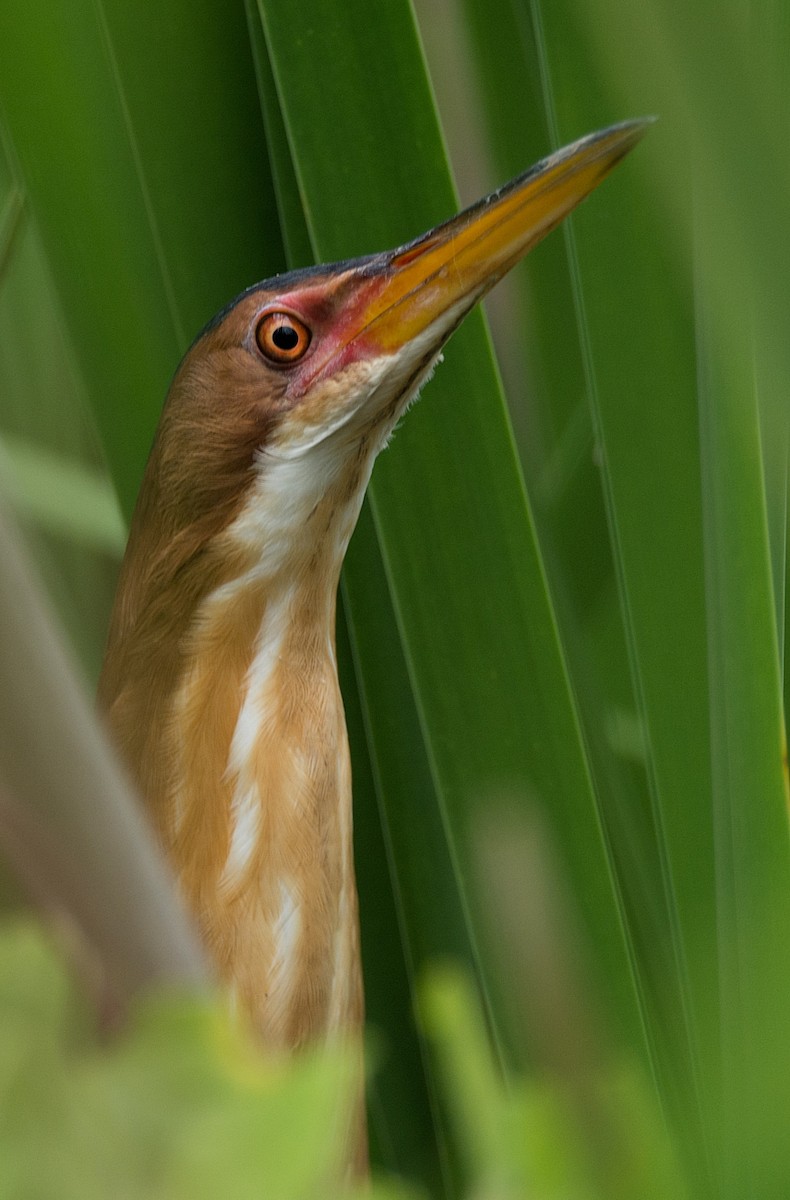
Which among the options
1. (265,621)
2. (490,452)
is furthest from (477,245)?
(265,621)

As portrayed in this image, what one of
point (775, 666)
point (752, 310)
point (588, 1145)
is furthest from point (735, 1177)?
point (775, 666)

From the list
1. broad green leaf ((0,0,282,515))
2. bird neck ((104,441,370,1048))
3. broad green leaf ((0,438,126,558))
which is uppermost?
broad green leaf ((0,0,282,515))

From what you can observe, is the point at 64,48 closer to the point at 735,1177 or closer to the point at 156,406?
the point at 156,406

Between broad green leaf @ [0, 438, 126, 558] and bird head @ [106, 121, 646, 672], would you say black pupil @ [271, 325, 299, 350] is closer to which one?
bird head @ [106, 121, 646, 672]

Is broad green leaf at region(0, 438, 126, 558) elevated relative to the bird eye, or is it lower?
lower

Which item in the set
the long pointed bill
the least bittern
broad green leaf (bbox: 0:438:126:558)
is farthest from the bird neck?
broad green leaf (bbox: 0:438:126:558)

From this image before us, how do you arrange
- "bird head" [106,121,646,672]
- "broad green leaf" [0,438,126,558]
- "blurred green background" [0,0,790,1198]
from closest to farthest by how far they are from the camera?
→ "blurred green background" [0,0,790,1198] → "bird head" [106,121,646,672] → "broad green leaf" [0,438,126,558]

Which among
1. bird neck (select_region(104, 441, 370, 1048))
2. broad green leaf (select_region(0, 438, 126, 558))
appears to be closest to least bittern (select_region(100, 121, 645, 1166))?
bird neck (select_region(104, 441, 370, 1048))

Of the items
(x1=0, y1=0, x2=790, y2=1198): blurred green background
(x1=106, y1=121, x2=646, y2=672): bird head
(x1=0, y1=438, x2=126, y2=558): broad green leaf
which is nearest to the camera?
(x1=0, y1=0, x2=790, y2=1198): blurred green background

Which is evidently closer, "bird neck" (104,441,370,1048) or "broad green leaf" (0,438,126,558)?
"bird neck" (104,441,370,1048)
